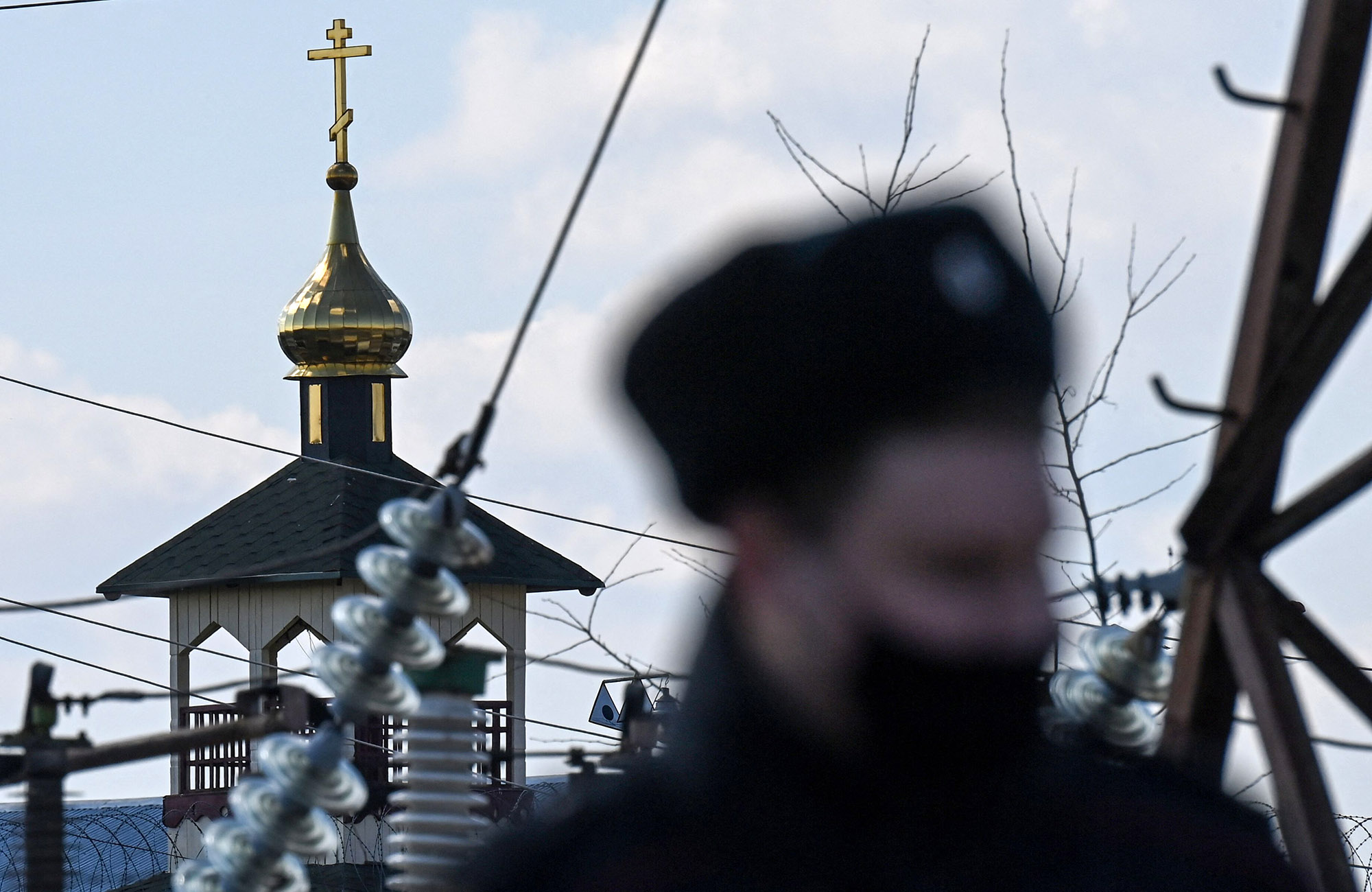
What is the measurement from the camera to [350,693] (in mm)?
3543

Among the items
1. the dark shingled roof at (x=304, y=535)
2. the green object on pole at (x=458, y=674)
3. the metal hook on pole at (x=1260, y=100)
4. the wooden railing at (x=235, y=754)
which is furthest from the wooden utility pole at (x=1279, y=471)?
the dark shingled roof at (x=304, y=535)

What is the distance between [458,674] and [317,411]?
1846 centimetres

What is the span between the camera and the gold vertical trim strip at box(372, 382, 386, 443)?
22.0 metres

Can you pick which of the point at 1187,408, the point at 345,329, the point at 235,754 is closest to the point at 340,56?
the point at 345,329

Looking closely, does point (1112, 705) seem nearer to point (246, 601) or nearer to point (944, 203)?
point (944, 203)

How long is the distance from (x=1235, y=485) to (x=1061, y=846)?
9.01ft

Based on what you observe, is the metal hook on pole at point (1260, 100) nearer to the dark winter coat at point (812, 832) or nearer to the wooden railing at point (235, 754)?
the dark winter coat at point (812, 832)

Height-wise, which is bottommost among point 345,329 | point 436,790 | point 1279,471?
point 436,790

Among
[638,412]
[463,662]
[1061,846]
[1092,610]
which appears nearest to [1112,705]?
[1061,846]

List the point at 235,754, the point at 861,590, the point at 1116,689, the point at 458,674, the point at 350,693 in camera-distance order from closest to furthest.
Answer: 1. the point at 861,590
2. the point at 1116,689
3. the point at 350,693
4. the point at 458,674
5. the point at 235,754

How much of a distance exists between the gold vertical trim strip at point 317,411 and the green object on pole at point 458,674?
18.2 meters

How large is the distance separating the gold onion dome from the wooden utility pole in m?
18.3

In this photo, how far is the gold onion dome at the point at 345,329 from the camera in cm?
2198

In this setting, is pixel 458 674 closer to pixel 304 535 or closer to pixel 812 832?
pixel 812 832
